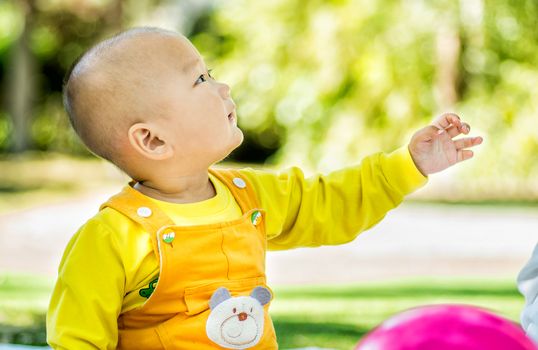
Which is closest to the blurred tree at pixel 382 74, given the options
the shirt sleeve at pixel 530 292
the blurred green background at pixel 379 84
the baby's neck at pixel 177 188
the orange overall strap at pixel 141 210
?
the blurred green background at pixel 379 84

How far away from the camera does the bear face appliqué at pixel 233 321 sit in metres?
2.13

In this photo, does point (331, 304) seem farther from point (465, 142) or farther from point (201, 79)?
point (201, 79)

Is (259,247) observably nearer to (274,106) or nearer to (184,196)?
(184,196)

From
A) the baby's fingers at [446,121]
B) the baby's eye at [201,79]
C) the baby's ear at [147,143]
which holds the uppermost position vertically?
the baby's eye at [201,79]

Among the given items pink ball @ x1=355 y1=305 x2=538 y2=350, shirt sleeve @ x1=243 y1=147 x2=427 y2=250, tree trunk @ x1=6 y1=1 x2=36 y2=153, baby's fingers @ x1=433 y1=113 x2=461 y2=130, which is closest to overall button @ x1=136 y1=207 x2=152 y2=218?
shirt sleeve @ x1=243 y1=147 x2=427 y2=250

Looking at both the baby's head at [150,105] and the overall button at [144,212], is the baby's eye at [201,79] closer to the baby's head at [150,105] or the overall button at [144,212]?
the baby's head at [150,105]

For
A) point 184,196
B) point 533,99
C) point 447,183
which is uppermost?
point 184,196

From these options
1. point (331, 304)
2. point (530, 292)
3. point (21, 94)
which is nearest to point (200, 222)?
point (530, 292)

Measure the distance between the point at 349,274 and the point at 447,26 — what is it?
5.51 meters

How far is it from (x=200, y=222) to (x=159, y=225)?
103 millimetres

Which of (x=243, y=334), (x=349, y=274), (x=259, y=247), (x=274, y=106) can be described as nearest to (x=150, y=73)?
(x=259, y=247)

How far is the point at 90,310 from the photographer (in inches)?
80.7

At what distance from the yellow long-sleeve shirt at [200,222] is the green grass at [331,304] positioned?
1.31 meters

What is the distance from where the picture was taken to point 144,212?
2166 mm
